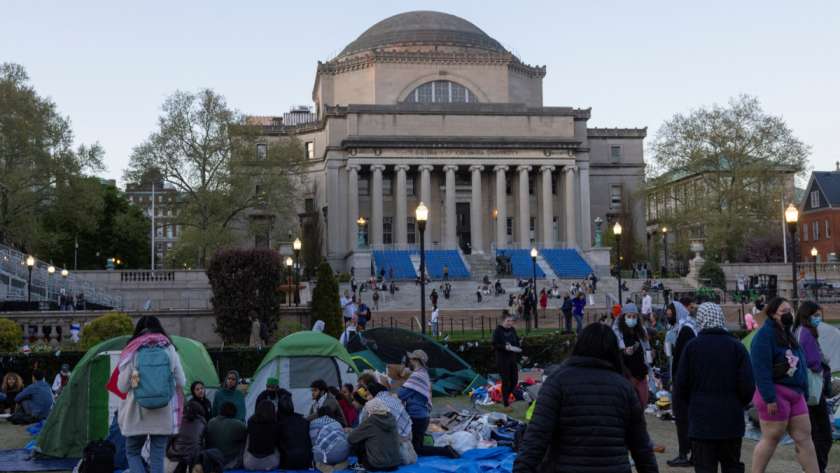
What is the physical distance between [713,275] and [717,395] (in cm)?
4845

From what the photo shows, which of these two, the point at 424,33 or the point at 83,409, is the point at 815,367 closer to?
the point at 83,409

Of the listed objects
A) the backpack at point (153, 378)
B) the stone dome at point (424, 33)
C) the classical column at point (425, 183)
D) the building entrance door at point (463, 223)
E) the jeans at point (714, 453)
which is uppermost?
the stone dome at point (424, 33)

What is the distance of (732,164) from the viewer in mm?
61594

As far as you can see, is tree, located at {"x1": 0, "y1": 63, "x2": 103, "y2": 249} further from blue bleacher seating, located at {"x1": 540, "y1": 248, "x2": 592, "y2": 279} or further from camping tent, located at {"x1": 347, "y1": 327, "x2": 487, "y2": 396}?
camping tent, located at {"x1": 347, "y1": 327, "x2": 487, "y2": 396}

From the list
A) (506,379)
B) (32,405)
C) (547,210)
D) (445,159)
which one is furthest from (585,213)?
(32,405)

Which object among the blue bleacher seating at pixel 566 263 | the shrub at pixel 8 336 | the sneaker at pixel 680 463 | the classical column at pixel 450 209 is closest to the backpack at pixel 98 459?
the sneaker at pixel 680 463

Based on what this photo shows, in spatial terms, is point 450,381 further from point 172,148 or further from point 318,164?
point 318,164

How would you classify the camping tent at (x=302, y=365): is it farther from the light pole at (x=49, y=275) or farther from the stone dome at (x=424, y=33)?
the stone dome at (x=424, y=33)

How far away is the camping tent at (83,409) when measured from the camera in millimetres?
13719

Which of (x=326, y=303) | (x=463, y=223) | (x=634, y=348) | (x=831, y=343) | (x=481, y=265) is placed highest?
(x=463, y=223)

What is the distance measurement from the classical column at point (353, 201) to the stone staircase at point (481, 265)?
837cm

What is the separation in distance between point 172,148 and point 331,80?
23.1m

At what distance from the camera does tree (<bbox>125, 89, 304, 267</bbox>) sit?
180ft

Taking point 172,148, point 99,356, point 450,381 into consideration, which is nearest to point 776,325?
point 99,356
